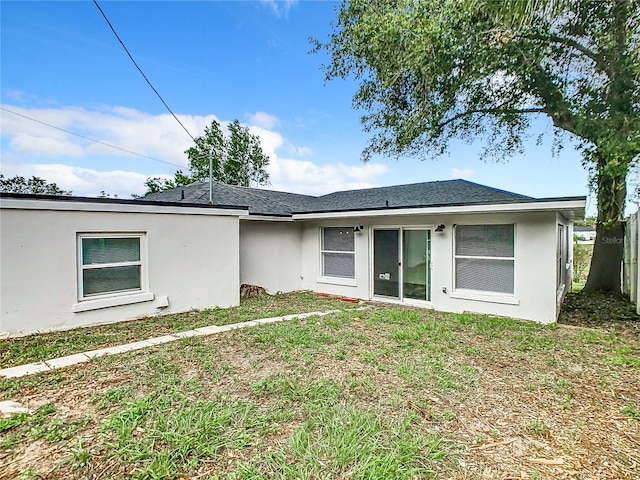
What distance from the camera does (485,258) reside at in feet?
27.1

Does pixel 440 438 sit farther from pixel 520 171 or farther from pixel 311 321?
pixel 520 171

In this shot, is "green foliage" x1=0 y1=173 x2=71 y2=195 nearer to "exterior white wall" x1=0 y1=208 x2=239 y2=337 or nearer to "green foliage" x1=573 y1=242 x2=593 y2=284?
"exterior white wall" x1=0 y1=208 x2=239 y2=337

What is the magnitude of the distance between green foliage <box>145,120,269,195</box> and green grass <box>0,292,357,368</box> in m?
20.8

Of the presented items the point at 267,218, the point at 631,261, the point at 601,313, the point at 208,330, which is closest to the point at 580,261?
the point at 631,261

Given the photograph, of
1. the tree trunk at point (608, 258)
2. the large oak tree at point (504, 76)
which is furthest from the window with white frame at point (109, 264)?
the tree trunk at point (608, 258)

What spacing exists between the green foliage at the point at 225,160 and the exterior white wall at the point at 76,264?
799 inches

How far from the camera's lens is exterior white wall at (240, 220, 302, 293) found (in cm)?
1075

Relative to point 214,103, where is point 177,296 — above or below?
below

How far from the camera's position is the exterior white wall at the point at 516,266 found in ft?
24.4

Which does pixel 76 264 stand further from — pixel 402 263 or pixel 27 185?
pixel 27 185

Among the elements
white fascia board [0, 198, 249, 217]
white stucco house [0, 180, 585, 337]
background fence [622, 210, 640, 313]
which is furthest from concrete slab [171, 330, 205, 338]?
background fence [622, 210, 640, 313]

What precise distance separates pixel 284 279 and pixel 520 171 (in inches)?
365

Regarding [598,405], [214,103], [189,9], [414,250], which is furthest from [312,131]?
[598,405]

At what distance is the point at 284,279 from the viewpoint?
11.5 metres
